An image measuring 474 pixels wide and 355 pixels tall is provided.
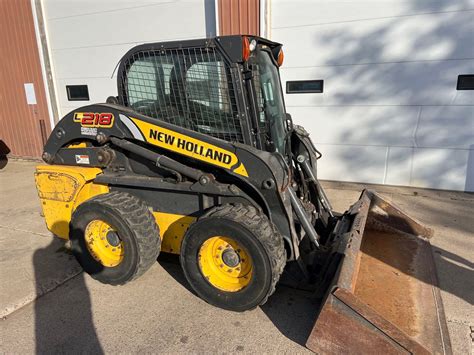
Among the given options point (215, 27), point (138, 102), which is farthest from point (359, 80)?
point (138, 102)

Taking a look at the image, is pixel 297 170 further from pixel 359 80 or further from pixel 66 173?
pixel 359 80

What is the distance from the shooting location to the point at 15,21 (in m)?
8.80

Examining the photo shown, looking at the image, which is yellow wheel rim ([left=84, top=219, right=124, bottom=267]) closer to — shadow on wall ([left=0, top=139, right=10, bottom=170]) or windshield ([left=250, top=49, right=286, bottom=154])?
windshield ([left=250, top=49, right=286, bottom=154])

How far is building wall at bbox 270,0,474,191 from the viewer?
5.79 m

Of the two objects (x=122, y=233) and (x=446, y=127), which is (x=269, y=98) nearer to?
(x=122, y=233)

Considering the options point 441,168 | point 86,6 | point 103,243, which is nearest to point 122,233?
point 103,243

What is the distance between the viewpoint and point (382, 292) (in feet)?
9.91

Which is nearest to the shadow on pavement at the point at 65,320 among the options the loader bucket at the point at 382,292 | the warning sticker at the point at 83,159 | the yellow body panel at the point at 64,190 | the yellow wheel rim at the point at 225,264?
the yellow body panel at the point at 64,190

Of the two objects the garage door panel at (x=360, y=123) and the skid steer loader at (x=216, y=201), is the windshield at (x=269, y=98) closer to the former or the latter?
the skid steer loader at (x=216, y=201)

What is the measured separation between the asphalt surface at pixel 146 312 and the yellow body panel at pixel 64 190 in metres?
0.54

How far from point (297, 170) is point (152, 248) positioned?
5.93 ft

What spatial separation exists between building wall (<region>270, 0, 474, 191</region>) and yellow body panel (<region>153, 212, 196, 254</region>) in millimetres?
4247

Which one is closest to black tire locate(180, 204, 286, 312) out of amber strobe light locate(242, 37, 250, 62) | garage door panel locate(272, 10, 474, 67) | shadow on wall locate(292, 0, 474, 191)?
amber strobe light locate(242, 37, 250, 62)

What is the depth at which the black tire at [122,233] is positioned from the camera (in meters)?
3.13
